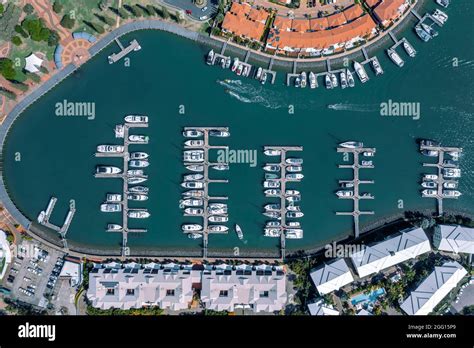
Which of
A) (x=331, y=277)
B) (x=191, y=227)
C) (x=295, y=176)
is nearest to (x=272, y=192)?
(x=295, y=176)

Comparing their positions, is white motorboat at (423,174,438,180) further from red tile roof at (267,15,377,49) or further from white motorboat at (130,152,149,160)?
white motorboat at (130,152,149,160)

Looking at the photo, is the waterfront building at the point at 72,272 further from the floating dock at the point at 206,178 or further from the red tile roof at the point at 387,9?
A: the red tile roof at the point at 387,9

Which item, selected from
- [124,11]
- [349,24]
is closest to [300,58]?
[349,24]

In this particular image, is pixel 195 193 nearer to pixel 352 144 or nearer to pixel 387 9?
pixel 352 144

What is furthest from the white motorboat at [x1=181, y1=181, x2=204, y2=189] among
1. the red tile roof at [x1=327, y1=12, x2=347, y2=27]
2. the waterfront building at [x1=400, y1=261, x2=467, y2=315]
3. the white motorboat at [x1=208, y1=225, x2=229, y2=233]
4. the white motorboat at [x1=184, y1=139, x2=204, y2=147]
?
the waterfront building at [x1=400, y1=261, x2=467, y2=315]

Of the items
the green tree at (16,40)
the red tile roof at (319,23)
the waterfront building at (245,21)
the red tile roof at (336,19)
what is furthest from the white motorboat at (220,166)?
the green tree at (16,40)

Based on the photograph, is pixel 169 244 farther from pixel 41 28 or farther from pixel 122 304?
pixel 41 28
